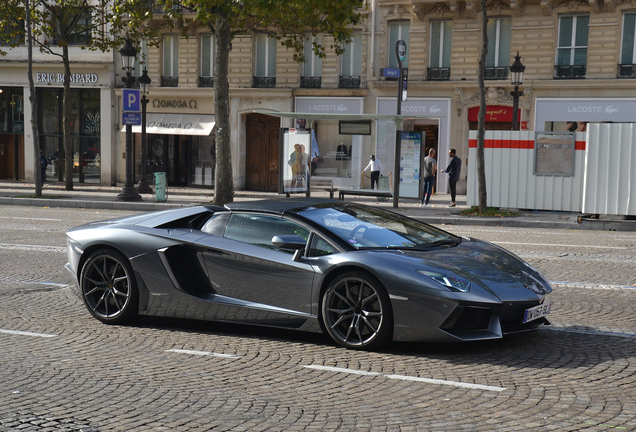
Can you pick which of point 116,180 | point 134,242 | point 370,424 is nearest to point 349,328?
point 370,424

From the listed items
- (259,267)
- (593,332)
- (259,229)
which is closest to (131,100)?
(259,229)

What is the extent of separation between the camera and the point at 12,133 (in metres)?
37.7

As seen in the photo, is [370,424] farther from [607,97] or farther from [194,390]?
[607,97]

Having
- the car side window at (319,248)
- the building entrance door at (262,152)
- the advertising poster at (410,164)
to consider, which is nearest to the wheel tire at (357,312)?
the car side window at (319,248)

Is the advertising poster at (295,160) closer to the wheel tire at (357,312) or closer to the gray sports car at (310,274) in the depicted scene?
the gray sports car at (310,274)

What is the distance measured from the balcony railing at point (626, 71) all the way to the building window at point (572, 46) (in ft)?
4.02

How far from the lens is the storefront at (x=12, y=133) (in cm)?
3753

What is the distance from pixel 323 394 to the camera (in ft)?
16.5

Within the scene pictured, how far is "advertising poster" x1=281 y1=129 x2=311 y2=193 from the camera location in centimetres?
2453

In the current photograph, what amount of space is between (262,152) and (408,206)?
1146 centimetres

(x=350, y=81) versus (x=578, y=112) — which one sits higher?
(x=350, y=81)

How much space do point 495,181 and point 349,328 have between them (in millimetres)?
16844

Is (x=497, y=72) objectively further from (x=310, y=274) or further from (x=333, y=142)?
(x=310, y=274)

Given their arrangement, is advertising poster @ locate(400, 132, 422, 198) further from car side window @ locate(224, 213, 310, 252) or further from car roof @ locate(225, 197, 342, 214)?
car side window @ locate(224, 213, 310, 252)
